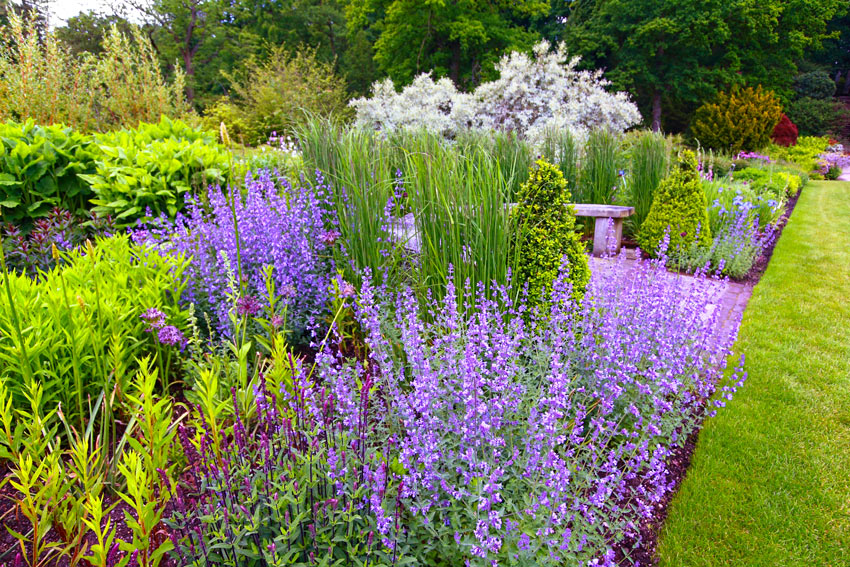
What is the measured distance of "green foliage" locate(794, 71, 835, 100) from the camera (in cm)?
2800

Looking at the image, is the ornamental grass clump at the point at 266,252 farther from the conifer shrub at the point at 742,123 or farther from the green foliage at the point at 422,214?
the conifer shrub at the point at 742,123

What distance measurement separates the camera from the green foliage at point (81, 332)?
207 centimetres

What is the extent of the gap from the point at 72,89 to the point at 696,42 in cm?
2610

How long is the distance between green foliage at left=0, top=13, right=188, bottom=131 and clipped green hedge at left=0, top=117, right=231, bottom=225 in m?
2.22

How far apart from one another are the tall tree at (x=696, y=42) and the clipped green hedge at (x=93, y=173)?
2372cm

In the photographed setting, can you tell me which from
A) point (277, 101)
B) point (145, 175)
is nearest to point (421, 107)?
point (277, 101)

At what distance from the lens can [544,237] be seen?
3.25m

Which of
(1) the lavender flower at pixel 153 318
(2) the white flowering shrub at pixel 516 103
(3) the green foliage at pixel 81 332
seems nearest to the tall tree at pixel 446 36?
(2) the white flowering shrub at pixel 516 103

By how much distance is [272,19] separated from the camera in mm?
28031

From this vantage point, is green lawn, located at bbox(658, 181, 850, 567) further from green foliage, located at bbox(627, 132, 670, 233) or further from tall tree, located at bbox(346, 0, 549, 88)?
tall tree, located at bbox(346, 0, 549, 88)

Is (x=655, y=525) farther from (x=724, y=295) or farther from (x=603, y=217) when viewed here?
(x=603, y=217)

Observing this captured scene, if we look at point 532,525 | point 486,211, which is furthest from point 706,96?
point 532,525

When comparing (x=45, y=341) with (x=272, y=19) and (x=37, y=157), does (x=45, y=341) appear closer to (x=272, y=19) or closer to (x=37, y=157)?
(x=37, y=157)

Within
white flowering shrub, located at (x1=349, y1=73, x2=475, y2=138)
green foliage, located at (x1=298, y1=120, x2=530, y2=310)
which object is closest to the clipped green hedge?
green foliage, located at (x1=298, y1=120, x2=530, y2=310)
